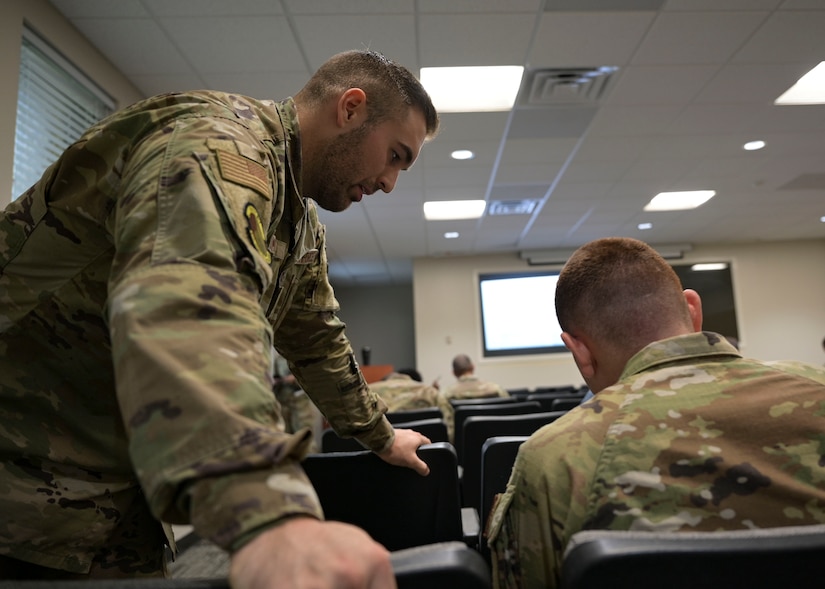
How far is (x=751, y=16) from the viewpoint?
3027mm

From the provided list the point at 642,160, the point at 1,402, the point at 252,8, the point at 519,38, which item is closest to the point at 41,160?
the point at 252,8

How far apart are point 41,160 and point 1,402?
2485 mm

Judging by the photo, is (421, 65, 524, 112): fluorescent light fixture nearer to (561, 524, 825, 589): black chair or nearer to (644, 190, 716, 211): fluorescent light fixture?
(644, 190, 716, 211): fluorescent light fixture

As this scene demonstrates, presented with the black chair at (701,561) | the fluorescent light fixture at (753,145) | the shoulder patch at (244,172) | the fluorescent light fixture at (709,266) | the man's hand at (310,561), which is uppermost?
the fluorescent light fixture at (753,145)

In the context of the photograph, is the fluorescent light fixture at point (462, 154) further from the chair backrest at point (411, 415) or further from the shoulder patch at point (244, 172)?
the shoulder patch at point (244, 172)

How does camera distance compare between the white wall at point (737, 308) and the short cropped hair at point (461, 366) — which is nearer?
the short cropped hair at point (461, 366)

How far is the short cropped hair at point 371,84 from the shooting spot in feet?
3.27

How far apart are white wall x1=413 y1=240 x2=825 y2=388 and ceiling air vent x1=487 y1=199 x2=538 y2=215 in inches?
87.0

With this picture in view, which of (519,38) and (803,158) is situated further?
(803,158)

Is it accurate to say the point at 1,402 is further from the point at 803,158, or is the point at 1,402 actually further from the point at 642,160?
the point at 803,158

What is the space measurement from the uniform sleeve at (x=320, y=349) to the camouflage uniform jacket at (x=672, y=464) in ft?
1.49

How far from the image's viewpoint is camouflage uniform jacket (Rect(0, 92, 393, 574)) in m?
0.40

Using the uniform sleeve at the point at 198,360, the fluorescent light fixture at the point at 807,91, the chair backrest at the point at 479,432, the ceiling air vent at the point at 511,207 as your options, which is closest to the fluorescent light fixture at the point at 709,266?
the ceiling air vent at the point at 511,207

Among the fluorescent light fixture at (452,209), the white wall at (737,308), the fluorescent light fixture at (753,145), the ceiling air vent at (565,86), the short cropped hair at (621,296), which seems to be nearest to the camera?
the short cropped hair at (621,296)
